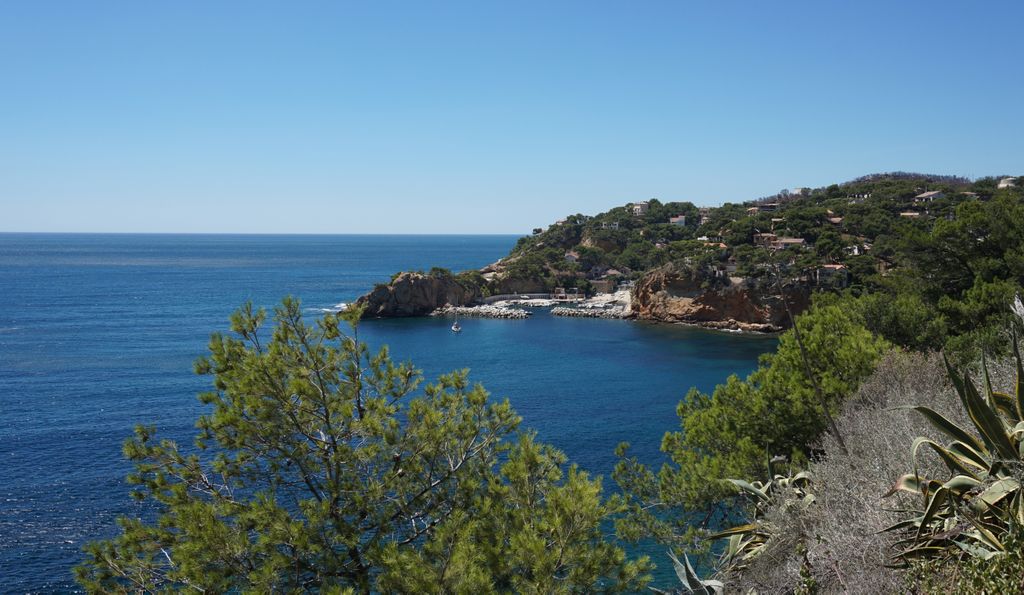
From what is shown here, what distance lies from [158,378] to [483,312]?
34.4m

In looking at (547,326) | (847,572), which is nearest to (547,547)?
(847,572)

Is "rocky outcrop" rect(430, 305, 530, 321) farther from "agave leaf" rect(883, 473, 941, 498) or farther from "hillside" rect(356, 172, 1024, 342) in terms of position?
"agave leaf" rect(883, 473, 941, 498)

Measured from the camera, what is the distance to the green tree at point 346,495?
639 centimetres

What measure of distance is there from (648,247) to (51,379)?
67.5m

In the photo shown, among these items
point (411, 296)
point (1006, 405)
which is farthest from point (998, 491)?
point (411, 296)

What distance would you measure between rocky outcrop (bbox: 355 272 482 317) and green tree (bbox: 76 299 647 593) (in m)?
55.6

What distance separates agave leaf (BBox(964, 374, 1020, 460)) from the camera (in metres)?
5.04

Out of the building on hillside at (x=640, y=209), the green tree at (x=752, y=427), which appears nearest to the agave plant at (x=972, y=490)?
the green tree at (x=752, y=427)

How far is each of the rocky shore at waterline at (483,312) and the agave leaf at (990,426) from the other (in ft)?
193

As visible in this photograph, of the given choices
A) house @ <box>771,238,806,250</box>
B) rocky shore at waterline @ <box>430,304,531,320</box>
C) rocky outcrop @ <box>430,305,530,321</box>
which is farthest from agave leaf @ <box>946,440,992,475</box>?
rocky shore at waterline @ <box>430,304,531,320</box>

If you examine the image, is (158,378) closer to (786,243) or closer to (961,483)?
(961,483)

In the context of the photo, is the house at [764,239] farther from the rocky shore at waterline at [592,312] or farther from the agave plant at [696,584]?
the agave plant at [696,584]

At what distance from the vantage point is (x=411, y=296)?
214 feet

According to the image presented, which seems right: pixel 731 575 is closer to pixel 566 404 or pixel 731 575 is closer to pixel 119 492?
pixel 119 492
